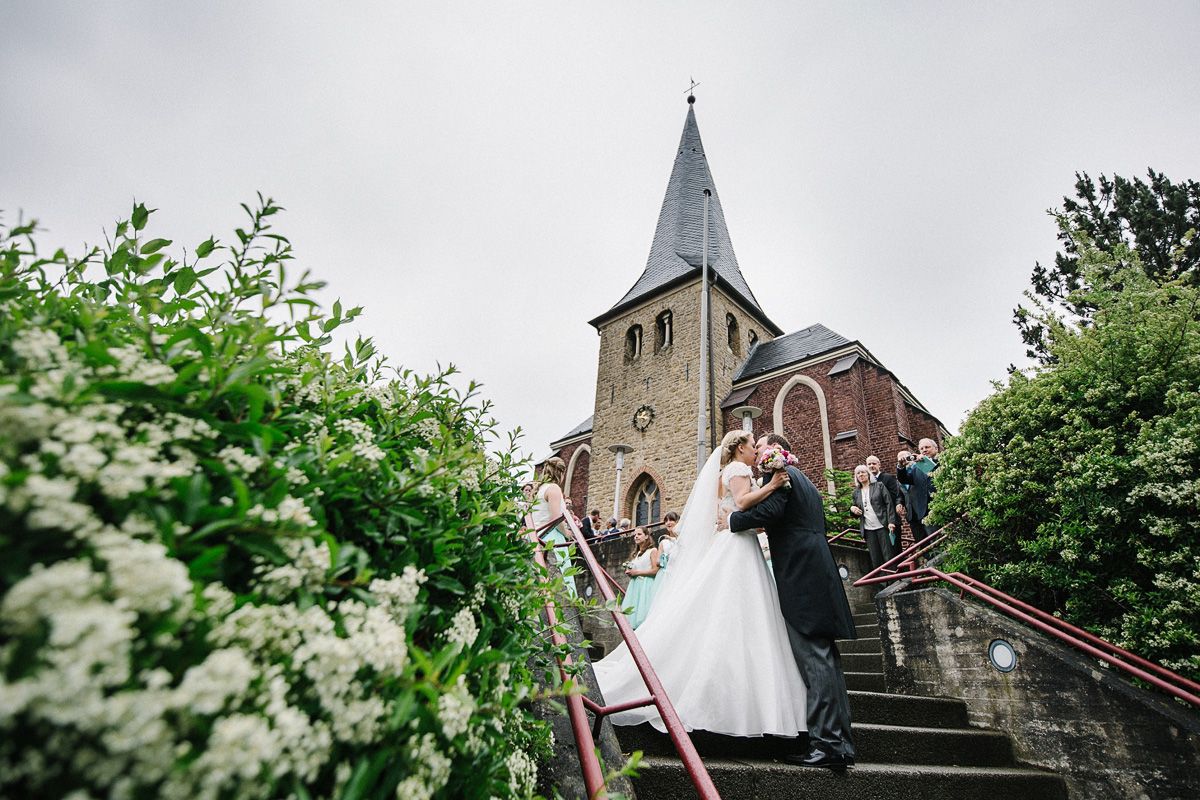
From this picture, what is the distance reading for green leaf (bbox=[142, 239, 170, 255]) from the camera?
1398mm

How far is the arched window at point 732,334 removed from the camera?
21219 millimetres

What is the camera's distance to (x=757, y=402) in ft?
63.4

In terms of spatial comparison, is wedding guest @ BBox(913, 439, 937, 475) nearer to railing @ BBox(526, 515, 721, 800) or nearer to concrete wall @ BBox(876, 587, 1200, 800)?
concrete wall @ BBox(876, 587, 1200, 800)

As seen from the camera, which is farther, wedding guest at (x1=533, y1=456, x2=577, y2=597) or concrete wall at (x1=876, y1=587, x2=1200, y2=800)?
wedding guest at (x1=533, y1=456, x2=577, y2=597)

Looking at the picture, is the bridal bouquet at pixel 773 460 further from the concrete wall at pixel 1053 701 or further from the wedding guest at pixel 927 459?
the wedding guest at pixel 927 459

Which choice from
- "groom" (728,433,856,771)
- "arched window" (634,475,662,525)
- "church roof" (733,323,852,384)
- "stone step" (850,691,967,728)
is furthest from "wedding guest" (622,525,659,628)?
"church roof" (733,323,852,384)

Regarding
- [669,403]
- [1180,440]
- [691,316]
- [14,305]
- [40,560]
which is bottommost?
[40,560]

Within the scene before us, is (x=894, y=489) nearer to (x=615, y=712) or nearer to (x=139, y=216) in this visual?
(x=615, y=712)

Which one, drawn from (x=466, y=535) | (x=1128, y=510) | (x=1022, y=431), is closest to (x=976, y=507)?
(x=1022, y=431)

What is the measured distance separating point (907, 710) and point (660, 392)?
16387 mm

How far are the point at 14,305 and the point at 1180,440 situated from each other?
5.82 metres

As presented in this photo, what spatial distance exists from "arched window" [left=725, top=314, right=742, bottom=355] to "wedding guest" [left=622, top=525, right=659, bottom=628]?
1475 cm

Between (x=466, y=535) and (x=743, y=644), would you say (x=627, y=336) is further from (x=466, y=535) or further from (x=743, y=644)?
(x=466, y=535)

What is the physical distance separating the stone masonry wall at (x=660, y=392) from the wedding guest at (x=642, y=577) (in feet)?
32.6
